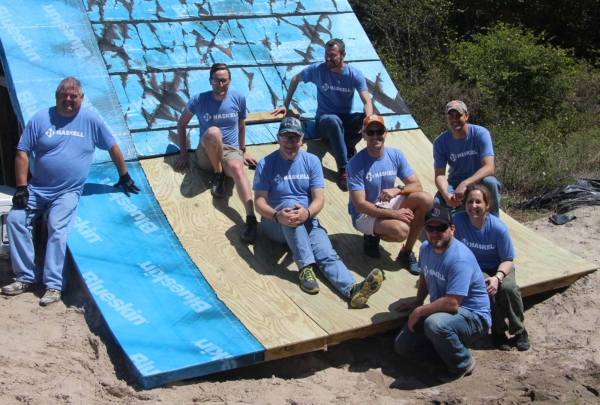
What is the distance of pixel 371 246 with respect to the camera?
5.86 meters

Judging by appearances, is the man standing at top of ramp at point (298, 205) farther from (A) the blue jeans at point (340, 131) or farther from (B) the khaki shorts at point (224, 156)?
(A) the blue jeans at point (340, 131)

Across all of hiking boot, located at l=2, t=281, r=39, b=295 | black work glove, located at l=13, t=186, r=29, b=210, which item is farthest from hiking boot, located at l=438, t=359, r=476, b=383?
Result: black work glove, located at l=13, t=186, r=29, b=210

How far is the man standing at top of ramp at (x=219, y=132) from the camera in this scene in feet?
20.0

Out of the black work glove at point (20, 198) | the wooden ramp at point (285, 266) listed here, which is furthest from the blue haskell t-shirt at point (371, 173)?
the black work glove at point (20, 198)

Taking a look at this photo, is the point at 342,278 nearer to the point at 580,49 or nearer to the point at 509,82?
the point at 509,82

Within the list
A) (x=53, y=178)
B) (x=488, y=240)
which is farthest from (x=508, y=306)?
(x=53, y=178)

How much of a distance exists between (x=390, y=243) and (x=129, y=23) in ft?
11.8

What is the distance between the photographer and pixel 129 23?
755cm

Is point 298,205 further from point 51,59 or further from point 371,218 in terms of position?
point 51,59

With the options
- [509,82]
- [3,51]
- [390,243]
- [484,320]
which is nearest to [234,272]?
[390,243]

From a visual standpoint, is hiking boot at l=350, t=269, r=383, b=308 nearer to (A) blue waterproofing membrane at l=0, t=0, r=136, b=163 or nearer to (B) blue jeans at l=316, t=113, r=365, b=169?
(B) blue jeans at l=316, t=113, r=365, b=169

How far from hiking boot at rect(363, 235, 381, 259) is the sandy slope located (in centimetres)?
73

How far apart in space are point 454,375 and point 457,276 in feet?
2.27

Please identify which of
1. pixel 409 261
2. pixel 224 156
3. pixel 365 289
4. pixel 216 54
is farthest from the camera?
pixel 216 54
